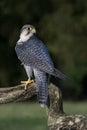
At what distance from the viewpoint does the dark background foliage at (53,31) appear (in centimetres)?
3156

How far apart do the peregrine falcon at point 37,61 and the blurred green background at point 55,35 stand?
64.8ft

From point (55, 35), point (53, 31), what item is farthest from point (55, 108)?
point (55, 35)

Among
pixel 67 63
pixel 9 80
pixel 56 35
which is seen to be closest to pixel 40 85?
pixel 9 80

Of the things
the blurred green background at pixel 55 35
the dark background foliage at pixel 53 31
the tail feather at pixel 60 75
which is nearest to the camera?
the tail feather at pixel 60 75

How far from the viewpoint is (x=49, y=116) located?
9.11 m

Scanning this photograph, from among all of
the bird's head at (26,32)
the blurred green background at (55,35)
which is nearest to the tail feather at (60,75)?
the bird's head at (26,32)

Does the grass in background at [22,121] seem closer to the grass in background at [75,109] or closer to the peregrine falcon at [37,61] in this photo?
the grass in background at [75,109]

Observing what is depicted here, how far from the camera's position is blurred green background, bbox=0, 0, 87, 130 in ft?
99.8

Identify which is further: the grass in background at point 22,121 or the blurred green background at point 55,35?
Answer: the blurred green background at point 55,35

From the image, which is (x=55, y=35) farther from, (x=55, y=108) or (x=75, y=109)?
(x=55, y=108)

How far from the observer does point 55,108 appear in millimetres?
9070

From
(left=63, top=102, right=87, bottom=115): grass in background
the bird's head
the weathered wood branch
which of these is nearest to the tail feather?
the weathered wood branch

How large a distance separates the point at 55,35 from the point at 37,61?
83.6ft

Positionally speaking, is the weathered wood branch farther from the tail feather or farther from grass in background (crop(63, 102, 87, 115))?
grass in background (crop(63, 102, 87, 115))
